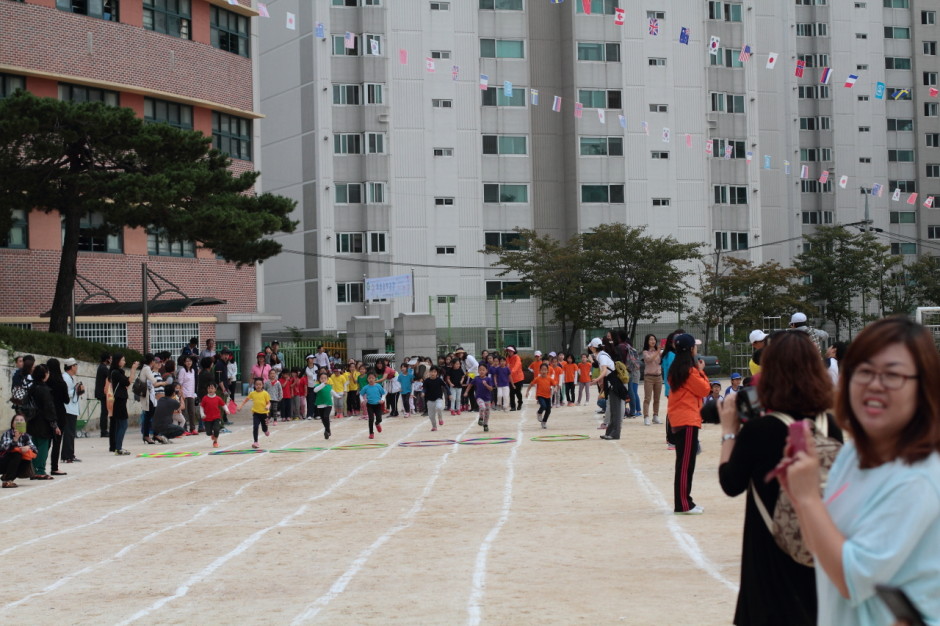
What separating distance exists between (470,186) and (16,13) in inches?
1296

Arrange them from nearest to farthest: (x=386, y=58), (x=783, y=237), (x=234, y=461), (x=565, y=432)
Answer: (x=234, y=461), (x=565, y=432), (x=386, y=58), (x=783, y=237)

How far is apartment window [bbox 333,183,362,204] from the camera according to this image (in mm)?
65125

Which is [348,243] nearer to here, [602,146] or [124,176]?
[602,146]

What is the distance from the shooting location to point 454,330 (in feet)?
191

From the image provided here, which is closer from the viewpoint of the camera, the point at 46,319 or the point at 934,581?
the point at 934,581

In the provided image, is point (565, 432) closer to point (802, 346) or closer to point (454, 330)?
point (802, 346)

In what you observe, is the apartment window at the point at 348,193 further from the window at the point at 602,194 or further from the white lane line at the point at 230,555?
the white lane line at the point at 230,555

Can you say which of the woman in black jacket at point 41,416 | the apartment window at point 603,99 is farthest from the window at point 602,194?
the woman in black jacket at point 41,416

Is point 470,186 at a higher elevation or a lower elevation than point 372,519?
higher

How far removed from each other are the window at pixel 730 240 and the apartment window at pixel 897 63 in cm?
2529

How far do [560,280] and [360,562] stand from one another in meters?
49.3

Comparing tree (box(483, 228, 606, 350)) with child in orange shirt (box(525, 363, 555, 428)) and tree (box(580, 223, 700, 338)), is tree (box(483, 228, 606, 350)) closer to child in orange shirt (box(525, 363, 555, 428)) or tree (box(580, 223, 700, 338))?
tree (box(580, 223, 700, 338))

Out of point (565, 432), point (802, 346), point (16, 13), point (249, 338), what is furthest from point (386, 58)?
point (802, 346)

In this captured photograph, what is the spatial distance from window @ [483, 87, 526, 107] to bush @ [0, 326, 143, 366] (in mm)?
37995
